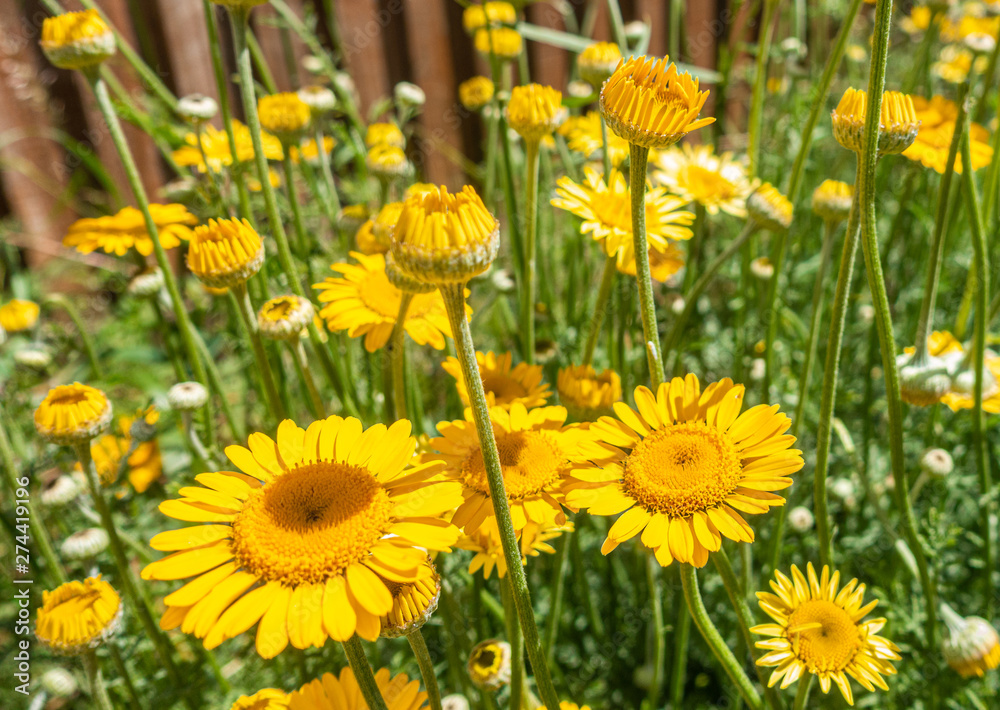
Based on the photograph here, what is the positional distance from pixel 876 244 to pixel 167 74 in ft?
8.88

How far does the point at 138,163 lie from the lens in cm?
284

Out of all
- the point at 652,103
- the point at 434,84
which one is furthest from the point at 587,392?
the point at 434,84

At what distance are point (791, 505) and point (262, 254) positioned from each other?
113cm

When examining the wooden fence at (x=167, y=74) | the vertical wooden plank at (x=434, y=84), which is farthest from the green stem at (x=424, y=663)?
the vertical wooden plank at (x=434, y=84)

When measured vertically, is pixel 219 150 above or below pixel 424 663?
above

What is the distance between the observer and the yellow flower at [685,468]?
0.70 meters

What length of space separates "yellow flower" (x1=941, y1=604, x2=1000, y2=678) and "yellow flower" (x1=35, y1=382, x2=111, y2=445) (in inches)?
46.7

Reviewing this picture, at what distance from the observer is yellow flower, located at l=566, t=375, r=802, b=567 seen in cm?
70

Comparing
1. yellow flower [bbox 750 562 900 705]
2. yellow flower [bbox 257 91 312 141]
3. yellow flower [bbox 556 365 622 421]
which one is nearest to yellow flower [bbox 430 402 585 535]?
yellow flower [bbox 556 365 622 421]

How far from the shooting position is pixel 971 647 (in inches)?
38.0

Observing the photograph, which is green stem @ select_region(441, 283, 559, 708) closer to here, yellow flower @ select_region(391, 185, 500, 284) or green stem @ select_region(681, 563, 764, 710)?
yellow flower @ select_region(391, 185, 500, 284)

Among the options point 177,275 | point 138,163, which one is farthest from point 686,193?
point 138,163

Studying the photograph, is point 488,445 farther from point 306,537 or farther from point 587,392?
point 587,392

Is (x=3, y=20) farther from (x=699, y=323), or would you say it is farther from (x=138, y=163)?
(x=699, y=323)
